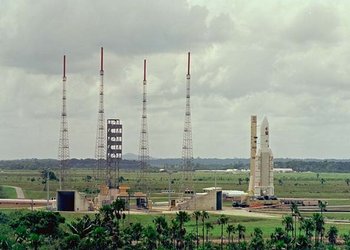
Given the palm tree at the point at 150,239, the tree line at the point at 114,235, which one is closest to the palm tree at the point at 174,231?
the tree line at the point at 114,235

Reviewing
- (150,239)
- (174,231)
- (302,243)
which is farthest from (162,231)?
(302,243)

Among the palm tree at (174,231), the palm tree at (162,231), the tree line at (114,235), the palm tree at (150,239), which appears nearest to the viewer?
the tree line at (114,235)

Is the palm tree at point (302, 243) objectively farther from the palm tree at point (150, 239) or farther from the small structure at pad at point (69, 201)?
the small structure at pad at point (69, 201)

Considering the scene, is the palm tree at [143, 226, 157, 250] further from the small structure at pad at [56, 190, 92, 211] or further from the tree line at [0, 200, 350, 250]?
the small structure at pad at [56, 190, 92, 211]

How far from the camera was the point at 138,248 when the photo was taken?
116125 mm

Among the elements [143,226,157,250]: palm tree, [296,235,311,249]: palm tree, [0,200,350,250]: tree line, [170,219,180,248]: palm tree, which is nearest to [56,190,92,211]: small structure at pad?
[0,200,350,250]: tree line

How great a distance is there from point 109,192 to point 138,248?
266 ft

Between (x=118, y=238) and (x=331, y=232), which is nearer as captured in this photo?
(x=118, y=238)

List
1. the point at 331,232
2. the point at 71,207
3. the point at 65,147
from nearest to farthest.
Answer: the point at 331,232 < the point at 65,147 < the point at 71,207

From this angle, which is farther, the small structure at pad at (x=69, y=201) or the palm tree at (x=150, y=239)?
the small structure at pad at (x=69, y=201)

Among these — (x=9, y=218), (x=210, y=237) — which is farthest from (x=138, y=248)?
(x=9, y=218)

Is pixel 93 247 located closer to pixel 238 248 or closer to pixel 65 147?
pixel 238 248

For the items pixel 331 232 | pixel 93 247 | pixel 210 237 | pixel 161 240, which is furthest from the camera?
pixel 210 237

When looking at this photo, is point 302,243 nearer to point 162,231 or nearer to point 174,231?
point 174,231
